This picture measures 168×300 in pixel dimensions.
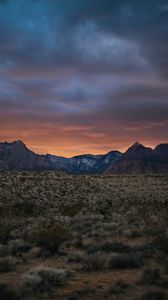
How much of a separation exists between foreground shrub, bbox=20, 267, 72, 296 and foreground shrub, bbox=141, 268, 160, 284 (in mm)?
2184

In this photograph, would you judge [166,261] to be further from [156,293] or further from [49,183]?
[49,183]

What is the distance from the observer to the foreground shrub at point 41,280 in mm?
12136

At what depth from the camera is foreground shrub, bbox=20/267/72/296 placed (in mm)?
12136

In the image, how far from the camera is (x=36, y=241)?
68.4 feet

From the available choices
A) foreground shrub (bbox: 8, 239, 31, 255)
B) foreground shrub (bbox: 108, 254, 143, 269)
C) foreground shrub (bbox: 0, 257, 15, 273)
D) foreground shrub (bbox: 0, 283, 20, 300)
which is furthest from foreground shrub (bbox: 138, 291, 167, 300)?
foreground shrub (bbox: 8, 239, 31, 255)

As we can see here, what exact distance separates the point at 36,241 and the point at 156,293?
10435 millimetres

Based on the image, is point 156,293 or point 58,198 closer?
point 156,293

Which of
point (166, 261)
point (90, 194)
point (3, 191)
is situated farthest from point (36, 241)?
point (90, 194)

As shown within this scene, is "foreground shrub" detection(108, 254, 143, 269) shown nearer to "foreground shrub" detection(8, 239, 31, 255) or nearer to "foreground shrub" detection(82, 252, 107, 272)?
"foreground shrub" detection(82, 252, 107, 272)

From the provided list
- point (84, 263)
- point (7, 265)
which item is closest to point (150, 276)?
point (84, 263)

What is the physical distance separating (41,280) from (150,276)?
2.93 meters

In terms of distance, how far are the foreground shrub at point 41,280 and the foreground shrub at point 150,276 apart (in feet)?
7.16

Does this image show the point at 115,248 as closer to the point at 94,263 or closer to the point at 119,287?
the point at 94,263

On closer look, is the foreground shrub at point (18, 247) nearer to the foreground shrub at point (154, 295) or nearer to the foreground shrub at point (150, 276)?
the foreground shrub at point (150, 276)
